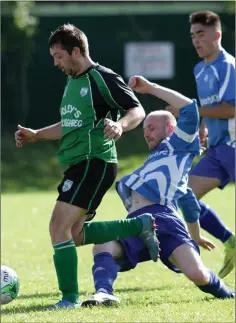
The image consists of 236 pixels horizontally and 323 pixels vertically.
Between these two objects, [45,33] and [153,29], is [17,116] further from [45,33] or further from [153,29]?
[153,29]

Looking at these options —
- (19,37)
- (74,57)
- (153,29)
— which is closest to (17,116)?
(19,37)

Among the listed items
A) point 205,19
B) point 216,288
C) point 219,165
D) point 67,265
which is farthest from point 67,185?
point 205,19

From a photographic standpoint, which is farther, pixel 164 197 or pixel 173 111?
pixel 173 111

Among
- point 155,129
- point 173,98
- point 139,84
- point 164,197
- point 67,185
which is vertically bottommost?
point 164,197

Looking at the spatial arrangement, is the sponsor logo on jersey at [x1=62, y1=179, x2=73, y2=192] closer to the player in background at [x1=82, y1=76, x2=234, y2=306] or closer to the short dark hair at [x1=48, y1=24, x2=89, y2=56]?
the player in background at [x1=82, y1=76, x2=234, y2=306]

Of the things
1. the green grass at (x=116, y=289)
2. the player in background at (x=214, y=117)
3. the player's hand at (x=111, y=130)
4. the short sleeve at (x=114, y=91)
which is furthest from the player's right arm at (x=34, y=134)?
the player in background at (x=214, y=117)

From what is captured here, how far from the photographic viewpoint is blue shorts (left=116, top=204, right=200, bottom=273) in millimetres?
6434

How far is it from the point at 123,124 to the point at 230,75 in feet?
7.42

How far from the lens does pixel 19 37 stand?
25.7 metres

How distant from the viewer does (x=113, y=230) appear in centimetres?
635

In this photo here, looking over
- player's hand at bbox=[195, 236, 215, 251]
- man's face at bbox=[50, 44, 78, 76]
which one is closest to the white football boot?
player's hand at bbox=[195, 236, 215, 251]

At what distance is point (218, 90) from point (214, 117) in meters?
0.26

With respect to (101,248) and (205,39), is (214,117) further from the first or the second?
(101,248)

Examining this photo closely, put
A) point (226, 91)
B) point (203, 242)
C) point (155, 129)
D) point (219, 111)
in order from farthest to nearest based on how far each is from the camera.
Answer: point (226, 91) < point (219, 111) < point (203, 242) < point (155, 129)
